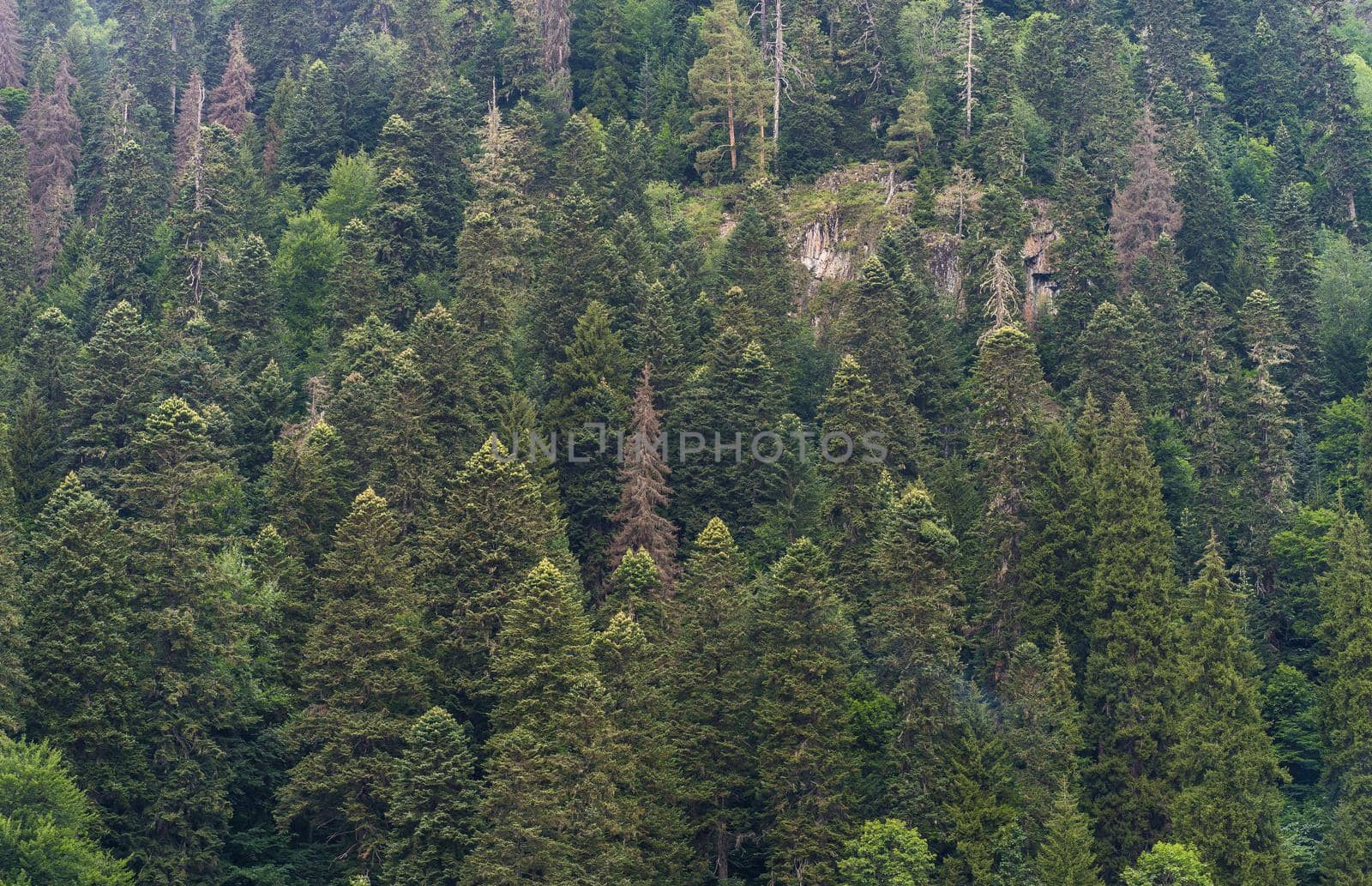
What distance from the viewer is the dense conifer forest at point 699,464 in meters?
61.5

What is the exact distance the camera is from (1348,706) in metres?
66.6

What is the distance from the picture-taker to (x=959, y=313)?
9225cm

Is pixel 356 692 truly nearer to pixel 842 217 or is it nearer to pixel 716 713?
pixel 716 713

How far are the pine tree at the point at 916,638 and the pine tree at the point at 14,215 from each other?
56574 millimetres

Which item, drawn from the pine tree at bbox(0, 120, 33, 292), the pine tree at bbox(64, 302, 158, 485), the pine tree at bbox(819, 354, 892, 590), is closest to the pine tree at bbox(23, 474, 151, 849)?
the pine tree at bbox(64, 302, 158, 485)

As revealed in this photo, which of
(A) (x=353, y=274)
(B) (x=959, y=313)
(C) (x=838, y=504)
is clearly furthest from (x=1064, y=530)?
(A) (x=353, y=274)

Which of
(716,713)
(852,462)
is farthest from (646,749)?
(852,462)

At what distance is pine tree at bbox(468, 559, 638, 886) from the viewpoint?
5891 cm

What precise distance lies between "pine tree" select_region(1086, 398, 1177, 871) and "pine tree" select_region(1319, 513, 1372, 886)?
249 inches

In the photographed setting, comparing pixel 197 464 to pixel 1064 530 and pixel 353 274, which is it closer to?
pixel 353 274

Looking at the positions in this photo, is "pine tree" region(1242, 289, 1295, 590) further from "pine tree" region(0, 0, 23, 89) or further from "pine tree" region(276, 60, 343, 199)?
"pine tree" region(0, 0, 23, 89)

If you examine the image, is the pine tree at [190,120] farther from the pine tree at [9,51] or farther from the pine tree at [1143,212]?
the pine tree at [1143,212]

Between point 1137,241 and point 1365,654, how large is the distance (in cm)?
3510

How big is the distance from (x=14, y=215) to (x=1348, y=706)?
7941 cm
